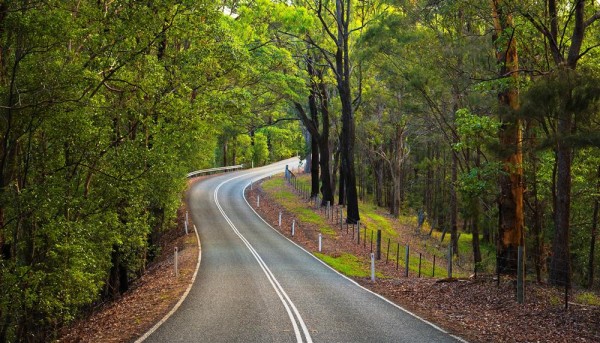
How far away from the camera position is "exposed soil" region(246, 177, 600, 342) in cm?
962

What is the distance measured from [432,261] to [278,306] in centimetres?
1608

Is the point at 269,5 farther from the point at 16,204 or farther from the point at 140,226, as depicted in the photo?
the point at 16,204

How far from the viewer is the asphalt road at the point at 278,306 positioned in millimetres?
9938

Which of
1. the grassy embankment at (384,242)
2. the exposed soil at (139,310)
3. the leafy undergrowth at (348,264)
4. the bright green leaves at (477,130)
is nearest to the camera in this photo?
the exposed soil at (139,310)

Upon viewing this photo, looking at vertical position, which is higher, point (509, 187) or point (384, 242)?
point (509, 187)

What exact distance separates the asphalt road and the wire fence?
3056 mm

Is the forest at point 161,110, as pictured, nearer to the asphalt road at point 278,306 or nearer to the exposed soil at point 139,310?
the exposed soil at point 139,310

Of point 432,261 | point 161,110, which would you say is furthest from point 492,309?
point 432,261

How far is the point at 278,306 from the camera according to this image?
12.6 metres

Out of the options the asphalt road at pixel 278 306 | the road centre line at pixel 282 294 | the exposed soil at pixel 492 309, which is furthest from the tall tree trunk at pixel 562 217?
the road centre line at pixel 282 294

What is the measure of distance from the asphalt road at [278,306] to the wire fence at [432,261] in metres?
3.06

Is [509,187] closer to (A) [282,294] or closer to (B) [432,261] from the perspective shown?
(A) [282,294]

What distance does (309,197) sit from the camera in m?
39.0

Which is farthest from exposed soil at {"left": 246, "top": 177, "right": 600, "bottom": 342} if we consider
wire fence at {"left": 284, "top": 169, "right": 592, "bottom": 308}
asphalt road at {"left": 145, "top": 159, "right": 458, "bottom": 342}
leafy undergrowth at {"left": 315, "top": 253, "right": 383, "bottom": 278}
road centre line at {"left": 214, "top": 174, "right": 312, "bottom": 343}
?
road centre line at {"left": 214, "top": 174, "right": 312, "bottom": 343}
